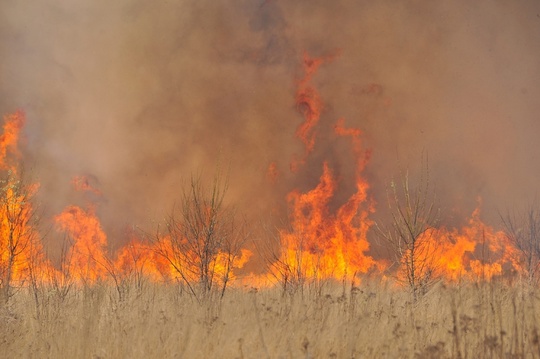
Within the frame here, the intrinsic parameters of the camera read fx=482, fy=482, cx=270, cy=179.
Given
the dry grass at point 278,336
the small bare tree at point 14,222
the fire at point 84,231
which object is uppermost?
the fire at point 84,231

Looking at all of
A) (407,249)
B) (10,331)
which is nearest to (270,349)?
(10,331)

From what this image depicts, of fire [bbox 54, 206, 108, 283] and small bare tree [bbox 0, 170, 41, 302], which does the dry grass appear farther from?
fire [bbox 54, 206, 108, 283]

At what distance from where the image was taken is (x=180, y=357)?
641 cm

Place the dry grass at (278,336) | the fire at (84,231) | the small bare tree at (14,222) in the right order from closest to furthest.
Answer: the dry grass at (278,336) < the small bare tree at (14,222) < the fire at (84,231)

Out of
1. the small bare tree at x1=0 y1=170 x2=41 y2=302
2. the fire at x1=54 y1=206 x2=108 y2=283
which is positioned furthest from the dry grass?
the fire at x1=54 y1=206 x2=108 y2=283

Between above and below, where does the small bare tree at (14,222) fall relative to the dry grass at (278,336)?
above

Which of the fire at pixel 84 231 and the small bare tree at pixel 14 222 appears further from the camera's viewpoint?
the fire at pixel 84 231

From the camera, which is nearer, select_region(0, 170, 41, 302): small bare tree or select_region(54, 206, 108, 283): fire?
select_region(0, 170, 41, 302): small bare tree

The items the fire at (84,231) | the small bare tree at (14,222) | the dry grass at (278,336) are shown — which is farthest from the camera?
the fire at (84,231)

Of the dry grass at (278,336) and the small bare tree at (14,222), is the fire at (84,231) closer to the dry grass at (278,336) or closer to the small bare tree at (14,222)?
the small bare tree at (14,222)

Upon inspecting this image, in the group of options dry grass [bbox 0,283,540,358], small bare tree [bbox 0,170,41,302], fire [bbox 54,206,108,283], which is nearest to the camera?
dry grass [bbox 0,283,540,358]

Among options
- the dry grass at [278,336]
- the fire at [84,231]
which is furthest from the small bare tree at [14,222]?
the fire at [84,231]

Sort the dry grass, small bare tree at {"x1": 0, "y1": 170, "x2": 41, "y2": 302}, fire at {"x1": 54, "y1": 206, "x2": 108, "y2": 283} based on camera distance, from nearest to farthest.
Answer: the dry grass → small bare tree at {"x1": 0, "y1": 170, "x2": 41, "y2": 302} → fire at {"x1": 54, "y1": 206, "x2": 108, "y2": 283}

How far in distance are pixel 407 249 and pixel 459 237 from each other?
11.3 metres
